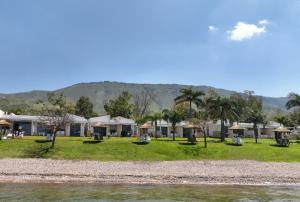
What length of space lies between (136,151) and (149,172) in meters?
9.58

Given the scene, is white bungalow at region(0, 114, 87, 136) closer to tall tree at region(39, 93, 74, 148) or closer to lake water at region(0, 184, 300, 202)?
tall tree at region(39, 93, 74, 148)

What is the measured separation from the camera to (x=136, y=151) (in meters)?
52.5

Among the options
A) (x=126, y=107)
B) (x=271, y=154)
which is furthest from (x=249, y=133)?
(x=271, y=154)

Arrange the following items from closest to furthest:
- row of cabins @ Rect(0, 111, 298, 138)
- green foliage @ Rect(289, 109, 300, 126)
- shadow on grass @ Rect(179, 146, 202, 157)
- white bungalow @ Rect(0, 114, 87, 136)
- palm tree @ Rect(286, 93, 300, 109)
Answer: shadow on grass @ Rect(179, 146, 202, 157)
row of cabins @ Rect(0, 111, 298, 138)
white bungalow @ Rect(0, 114, 87, 136)
palm tree @ Rect(286, 93, 300, 109)
green foliage @ Rect(289, 109, 300, 126)

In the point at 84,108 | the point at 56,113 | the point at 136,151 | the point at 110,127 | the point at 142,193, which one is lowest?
the point at 142,193

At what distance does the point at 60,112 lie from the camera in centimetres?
5931

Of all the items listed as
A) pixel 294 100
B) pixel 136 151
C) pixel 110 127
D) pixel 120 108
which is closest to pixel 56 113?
pixel 136 151

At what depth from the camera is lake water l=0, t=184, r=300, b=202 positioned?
30141mm

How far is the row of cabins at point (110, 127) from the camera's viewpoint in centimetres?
7375

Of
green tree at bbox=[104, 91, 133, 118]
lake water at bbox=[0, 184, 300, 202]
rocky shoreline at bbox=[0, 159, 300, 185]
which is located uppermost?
green tree at bbox=[104, 91, 133, 118]

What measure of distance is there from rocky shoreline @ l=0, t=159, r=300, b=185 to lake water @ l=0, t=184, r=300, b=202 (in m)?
3.09

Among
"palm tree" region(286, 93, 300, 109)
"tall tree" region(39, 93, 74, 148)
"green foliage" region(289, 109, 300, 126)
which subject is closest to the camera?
"tall tree" region(39, 93, 74, 148)

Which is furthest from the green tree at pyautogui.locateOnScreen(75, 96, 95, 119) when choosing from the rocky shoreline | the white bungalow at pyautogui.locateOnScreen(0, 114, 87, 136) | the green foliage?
the rocky shoreline

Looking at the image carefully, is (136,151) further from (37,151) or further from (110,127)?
(110,127)
